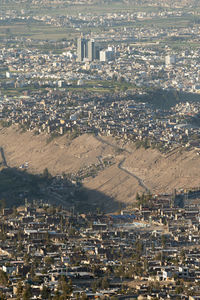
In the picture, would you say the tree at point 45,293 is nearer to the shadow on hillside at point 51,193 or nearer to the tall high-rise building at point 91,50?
the shadow on hillside at point 51,193

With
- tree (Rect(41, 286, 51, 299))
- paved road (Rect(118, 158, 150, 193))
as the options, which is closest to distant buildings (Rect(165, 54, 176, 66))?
paved road (Rect(118, 158, 150, 193))

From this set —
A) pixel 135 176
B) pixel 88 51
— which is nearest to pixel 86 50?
pixel 88 51

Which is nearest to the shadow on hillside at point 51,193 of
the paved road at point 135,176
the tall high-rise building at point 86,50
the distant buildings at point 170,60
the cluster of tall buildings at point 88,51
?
the paved road at point 135,176

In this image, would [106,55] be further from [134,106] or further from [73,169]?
[73,169]

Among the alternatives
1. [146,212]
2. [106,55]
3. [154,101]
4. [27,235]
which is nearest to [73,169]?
[146,212]

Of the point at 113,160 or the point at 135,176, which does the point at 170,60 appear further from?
the point at 135,176

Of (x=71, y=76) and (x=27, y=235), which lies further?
(x=71, y=76)
